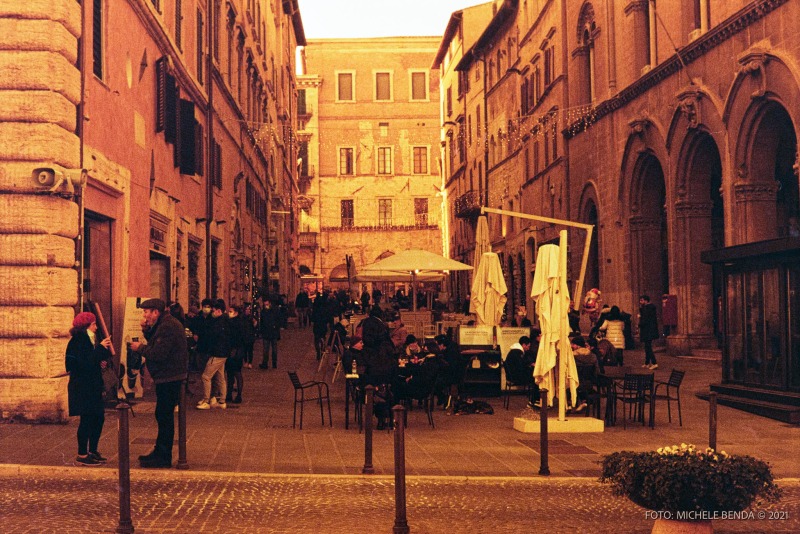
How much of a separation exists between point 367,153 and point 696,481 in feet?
224

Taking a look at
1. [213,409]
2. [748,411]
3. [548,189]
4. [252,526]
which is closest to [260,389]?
[213,409]

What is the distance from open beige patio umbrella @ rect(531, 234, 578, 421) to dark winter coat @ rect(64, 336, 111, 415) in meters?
5.82

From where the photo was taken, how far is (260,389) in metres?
20.1

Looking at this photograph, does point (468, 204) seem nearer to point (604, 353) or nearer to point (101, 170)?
point (604, 353)

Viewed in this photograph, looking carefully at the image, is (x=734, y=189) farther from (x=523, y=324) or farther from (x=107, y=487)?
(x=107, y=487)

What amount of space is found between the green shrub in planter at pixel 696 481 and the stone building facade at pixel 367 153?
64.7 metres

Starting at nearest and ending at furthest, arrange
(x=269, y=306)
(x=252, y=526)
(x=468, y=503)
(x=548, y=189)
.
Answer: (x=252, y=526), (x=468, y=503), (x=269, y=306), (x=548, y=189)

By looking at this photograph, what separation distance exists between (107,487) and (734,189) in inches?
651

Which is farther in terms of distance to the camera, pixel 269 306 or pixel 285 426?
pixel 269 306

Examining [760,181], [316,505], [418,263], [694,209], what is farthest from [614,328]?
[316,505]

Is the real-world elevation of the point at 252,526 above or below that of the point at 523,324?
below

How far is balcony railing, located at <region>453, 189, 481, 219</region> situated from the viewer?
56.6 meters

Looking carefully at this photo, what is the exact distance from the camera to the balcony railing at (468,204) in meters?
56.6

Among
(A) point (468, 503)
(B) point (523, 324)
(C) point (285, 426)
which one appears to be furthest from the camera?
(B) point (523, 324)
